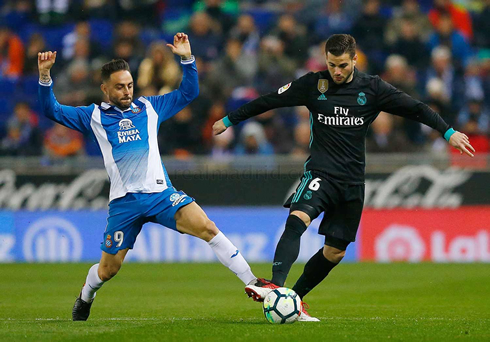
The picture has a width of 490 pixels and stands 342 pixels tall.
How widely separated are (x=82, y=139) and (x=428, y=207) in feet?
21.7

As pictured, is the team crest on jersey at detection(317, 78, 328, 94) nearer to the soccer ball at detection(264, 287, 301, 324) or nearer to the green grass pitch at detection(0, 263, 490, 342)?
the soccer ball at detection(264, 287, 301, 324)

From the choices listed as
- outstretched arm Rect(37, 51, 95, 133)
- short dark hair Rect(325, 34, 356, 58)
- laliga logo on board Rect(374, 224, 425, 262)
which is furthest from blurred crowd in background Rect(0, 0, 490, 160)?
short dark hair Rect(325, 34, 356, 58)

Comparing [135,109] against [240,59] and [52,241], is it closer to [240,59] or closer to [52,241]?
[52,241]

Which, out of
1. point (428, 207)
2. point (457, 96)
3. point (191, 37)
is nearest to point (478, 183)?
point (428, 207)

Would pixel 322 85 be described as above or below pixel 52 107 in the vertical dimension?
above

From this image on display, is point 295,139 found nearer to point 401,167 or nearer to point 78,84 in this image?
point 401,167

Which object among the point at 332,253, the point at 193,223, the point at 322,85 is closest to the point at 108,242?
the point at 193,223

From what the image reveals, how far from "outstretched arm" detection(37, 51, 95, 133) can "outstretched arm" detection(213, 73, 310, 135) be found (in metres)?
1.19

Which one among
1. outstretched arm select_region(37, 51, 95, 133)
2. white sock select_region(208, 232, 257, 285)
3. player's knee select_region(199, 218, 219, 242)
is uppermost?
outstretched arm select_region(37, 51, 95, 133)

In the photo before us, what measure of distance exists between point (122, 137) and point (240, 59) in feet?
30.3

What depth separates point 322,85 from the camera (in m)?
6.99

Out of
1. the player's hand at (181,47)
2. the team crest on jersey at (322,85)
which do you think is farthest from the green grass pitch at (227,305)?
the player's hand at (181,47)

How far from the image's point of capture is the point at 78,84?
15875 mm

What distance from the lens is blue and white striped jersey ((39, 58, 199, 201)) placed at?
276 inches
